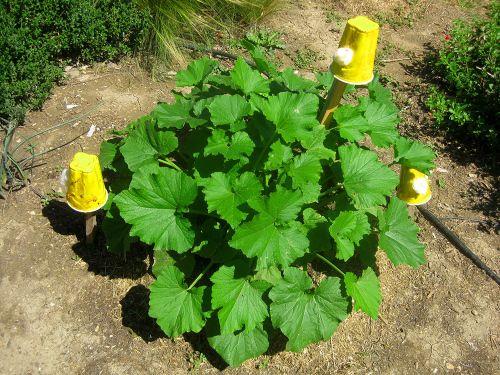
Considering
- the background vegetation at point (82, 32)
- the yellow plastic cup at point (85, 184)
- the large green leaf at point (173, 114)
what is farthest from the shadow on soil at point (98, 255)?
the background vegetation at point (82, 32)

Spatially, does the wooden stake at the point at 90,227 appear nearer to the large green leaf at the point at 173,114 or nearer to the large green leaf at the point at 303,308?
the large green leaf at the point at 173,114

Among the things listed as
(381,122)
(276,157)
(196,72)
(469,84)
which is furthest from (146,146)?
(469,84)

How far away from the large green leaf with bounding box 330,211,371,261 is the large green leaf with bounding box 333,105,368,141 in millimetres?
521

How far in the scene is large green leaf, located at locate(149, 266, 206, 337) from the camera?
274cm

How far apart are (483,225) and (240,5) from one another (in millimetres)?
3204

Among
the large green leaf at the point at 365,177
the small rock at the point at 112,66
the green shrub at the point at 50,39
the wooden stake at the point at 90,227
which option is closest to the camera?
the large green leaf at the point at 365,177

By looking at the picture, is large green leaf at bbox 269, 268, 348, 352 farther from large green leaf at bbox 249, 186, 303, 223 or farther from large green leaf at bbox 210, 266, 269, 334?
large green leaf at bbox 249, 186, 303, 223

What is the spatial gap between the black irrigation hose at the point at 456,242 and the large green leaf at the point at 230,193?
6.43ft

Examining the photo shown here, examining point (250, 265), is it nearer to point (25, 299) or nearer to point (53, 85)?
point (25, 299)

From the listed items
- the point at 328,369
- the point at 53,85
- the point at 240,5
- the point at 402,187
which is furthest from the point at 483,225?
the point at 53,85

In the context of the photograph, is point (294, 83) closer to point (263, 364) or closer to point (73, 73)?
point (263, 364)

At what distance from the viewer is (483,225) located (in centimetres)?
400

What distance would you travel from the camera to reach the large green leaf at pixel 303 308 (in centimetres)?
272

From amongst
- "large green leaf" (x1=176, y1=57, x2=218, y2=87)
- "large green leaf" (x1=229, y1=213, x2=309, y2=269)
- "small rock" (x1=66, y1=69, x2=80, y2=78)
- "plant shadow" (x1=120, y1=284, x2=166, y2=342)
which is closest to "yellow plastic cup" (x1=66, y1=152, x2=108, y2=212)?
"plant shadow" (x1=120, y1=284, x2=166, y2=342)
